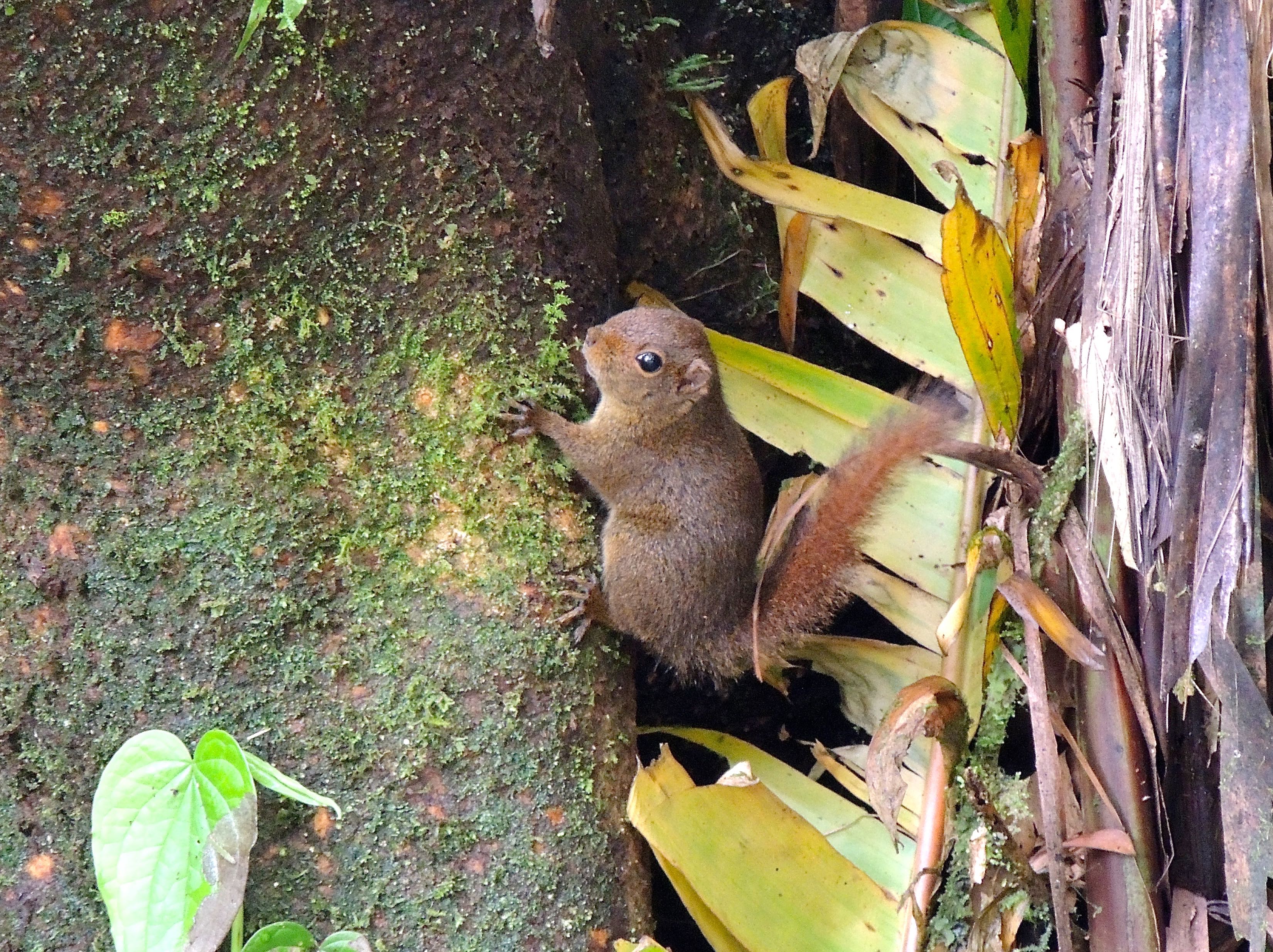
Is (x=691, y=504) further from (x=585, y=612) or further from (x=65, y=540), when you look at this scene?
(x=65, y=540)

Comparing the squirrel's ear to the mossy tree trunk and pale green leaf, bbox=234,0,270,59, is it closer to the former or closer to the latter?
the mossy tree trunk

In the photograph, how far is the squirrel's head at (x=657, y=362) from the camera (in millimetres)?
2559

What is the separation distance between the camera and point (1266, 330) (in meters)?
1.64

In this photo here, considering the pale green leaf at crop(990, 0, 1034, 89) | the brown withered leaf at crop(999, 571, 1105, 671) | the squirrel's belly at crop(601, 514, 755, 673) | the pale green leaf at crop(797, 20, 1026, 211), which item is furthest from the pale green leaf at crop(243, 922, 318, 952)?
the pale green leaf at crop(990, 0, 1034, 89)

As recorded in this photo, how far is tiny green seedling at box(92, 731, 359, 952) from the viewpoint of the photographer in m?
1.52

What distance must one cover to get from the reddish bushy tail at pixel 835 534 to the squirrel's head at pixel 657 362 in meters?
0.47

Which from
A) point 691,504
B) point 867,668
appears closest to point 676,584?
point 691,504

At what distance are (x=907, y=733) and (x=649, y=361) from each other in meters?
1.13

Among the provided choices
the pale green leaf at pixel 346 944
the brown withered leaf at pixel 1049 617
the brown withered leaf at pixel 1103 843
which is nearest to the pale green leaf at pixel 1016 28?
the brown withered leaf at pixel 1049 617

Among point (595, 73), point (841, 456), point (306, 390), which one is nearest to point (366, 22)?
point (306, 390)

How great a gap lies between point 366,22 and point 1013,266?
1317 millimetres

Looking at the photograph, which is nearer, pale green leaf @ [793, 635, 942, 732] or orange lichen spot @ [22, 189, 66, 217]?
orange lichen spot @ [22, 189, 66, 217]

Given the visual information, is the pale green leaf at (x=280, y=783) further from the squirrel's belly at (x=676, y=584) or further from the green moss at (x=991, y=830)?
the green moss at (x=991, y=830)

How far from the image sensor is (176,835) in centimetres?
156
